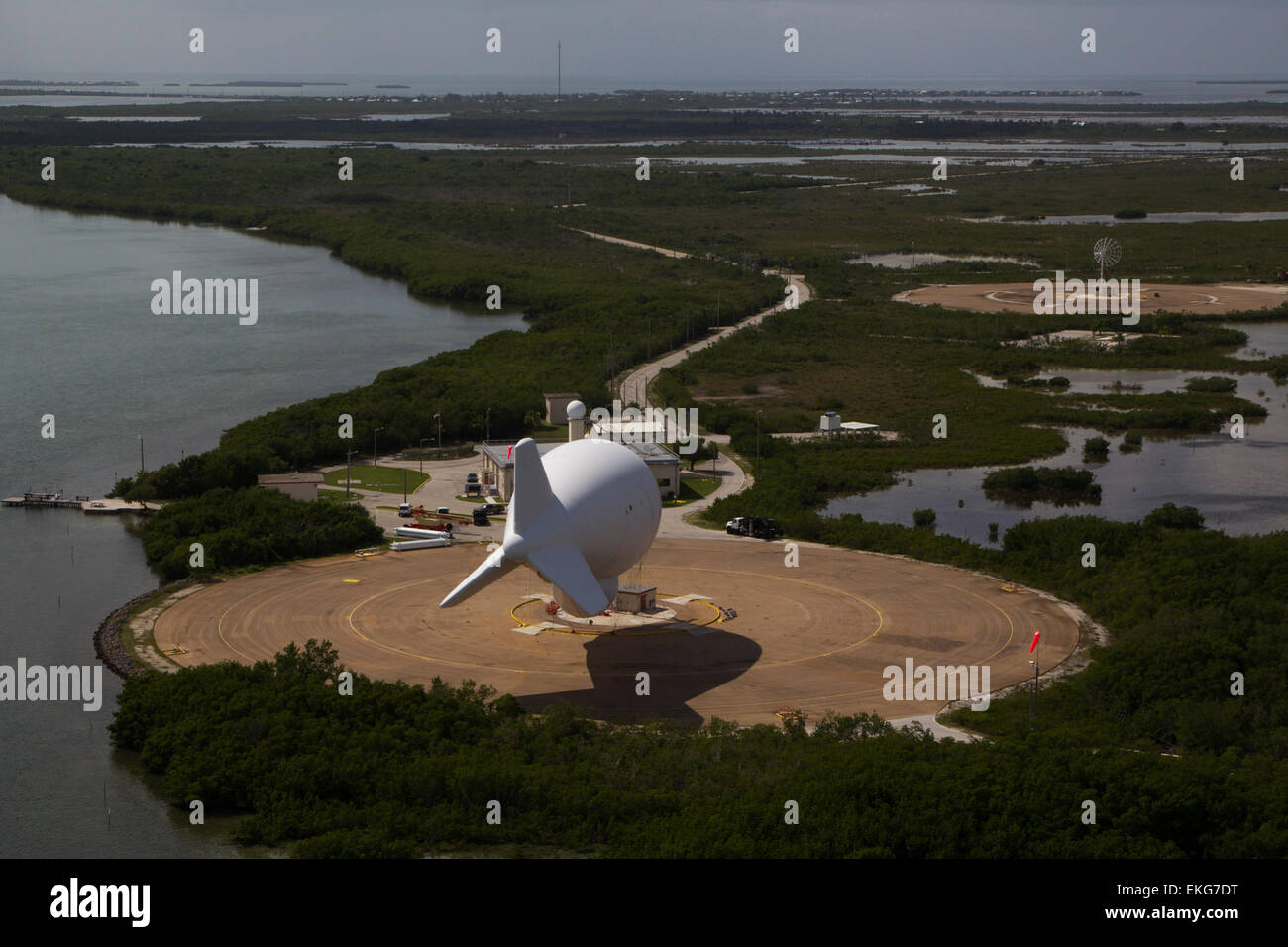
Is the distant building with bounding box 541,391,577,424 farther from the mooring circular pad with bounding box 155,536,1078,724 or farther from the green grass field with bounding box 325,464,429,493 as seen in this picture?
the mooring circular pad with bounding box 155,536,1078,724

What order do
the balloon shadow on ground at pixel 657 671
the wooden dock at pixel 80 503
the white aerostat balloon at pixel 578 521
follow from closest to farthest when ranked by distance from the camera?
the white aerostat balloon at pixel 578 521 → the balloon shadow on ground at pixel 657 671 → the wooden dock at pixel 80 503

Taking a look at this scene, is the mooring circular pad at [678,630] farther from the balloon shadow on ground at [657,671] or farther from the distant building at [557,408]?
the distant building at [557,408]

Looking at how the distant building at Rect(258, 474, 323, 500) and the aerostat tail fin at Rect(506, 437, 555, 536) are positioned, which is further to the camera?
the distant building at Rect(258, 474, 323, 500)

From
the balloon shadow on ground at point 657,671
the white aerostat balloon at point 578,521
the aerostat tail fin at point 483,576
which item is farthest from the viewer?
the balloon shadow on ground at point 657,671

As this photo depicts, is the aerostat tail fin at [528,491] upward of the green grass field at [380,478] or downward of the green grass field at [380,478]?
upward

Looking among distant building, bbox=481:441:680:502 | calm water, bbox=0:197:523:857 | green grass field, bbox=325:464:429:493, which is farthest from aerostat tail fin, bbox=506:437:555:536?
green grass field, bbox=325:464:429:493

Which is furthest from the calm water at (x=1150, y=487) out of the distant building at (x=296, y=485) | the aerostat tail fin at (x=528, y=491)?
the aerostat tail fin at (x=528, y=491)

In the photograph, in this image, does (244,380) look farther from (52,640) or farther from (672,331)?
(52,640)
